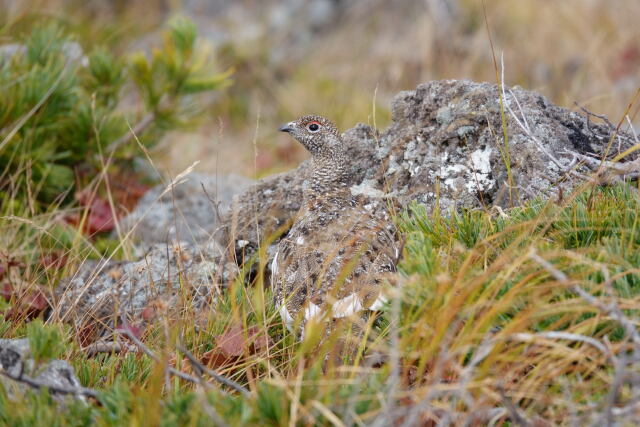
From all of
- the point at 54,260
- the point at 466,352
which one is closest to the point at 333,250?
the point at 466,352

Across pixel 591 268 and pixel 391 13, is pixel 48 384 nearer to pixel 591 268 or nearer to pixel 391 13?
pixel 591 268

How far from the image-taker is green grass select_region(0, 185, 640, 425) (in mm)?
2137

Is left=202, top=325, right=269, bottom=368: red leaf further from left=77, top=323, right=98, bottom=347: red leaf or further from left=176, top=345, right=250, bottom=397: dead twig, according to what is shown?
left=77, top=323, right=98, bottom=347: red leaf

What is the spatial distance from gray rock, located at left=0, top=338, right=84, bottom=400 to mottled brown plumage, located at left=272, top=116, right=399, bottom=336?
927 mm

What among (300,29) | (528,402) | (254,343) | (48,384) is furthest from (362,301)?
(300,29)

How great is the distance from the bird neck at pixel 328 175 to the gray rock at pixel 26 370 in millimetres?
1612

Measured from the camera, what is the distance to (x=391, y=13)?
11.4 meters

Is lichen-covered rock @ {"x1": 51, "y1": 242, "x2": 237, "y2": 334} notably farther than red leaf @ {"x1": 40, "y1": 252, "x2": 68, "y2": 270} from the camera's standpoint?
No

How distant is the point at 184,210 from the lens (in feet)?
16.7

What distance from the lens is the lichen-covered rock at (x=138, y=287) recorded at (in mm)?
3299

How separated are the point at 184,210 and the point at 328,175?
1711 mm

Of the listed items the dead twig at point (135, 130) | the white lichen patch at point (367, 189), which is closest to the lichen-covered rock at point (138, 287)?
the white lichen patch at point (367, 189)

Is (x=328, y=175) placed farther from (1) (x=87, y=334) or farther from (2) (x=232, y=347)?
(1) (x=87, y=334)

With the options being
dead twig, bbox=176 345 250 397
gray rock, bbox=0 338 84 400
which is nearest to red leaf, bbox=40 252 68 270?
gray rock, bbox=0 338 84 400
